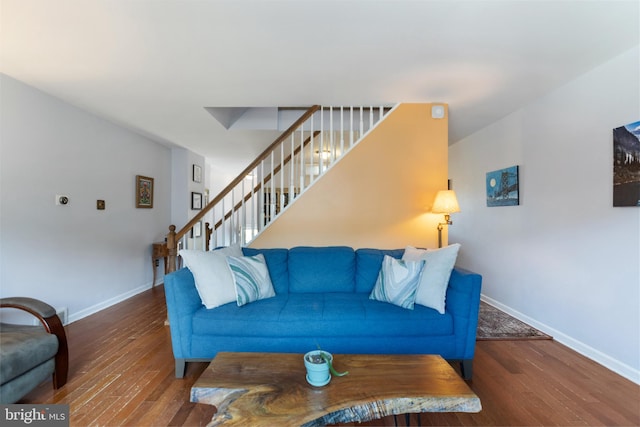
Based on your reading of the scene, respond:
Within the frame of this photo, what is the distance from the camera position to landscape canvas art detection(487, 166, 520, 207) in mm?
3191

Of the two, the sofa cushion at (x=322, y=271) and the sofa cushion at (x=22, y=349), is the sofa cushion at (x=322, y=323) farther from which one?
the sofa cushion at (x=22, y=349)

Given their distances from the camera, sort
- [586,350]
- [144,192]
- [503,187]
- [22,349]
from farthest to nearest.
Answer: [144,192], [503,187], [586,350], [22,349]

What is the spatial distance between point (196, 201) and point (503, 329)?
16.8 feet

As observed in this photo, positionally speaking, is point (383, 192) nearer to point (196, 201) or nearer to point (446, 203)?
point (446, 203)

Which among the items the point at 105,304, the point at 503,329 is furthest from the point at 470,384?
the point at 105,304

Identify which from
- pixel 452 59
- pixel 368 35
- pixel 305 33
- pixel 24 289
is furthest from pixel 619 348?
pixel 24 289

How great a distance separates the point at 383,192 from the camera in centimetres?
322

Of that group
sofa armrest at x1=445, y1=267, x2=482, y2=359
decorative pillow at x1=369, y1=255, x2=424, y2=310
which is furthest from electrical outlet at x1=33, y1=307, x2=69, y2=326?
sofa armrest at x1=445, y1=267, x2=482, y2=359

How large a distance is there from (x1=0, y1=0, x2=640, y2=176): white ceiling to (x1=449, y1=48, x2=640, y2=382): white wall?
27 cm

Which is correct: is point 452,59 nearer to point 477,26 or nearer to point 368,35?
point 477,26

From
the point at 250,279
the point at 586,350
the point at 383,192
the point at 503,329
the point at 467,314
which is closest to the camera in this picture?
the point at 467,314

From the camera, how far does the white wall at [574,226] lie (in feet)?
6.79

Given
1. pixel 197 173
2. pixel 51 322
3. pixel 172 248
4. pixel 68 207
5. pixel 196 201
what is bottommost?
pixel 51 322

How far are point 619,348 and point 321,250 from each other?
2.37 meters
